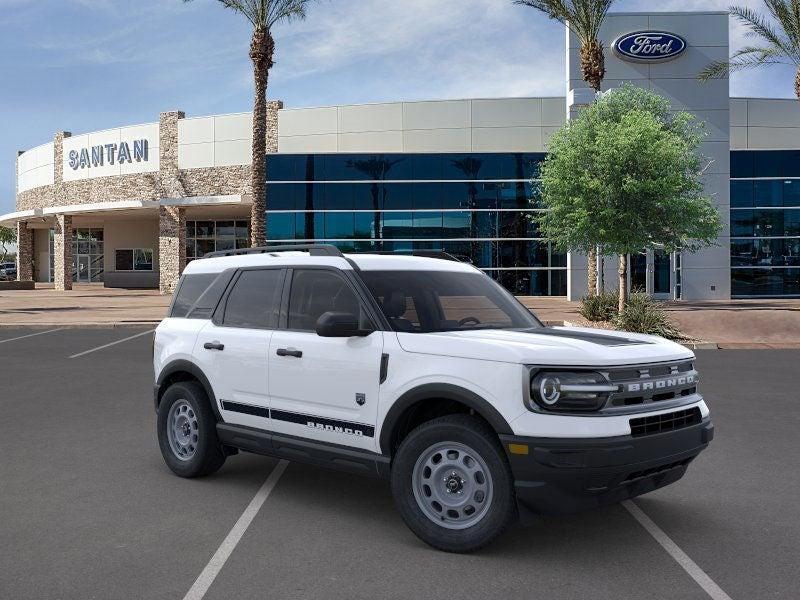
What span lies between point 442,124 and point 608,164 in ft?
50.7

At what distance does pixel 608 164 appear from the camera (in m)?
23.6

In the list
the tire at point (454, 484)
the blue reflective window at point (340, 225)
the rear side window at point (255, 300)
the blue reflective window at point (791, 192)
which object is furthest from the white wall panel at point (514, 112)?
the tire at point (454, 484)

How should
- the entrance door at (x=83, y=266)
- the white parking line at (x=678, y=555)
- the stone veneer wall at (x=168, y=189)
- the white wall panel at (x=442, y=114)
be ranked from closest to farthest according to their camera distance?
the white parking line at (x=678, y=555)
the white wall panel at (x=442, y=114)
the stone veneer wall at (x=168, y=189)
the entrance door at (x=83, y=266)

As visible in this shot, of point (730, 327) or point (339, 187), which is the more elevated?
point (339, 187)

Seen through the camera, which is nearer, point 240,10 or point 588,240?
point 588,240

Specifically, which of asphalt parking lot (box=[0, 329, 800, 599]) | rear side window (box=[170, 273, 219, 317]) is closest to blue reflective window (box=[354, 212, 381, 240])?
asphalt parking lot (box=[0, 329, 800, 599])

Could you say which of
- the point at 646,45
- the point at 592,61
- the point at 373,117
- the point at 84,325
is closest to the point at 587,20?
the point at 592,61

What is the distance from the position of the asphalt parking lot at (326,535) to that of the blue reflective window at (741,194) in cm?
3176

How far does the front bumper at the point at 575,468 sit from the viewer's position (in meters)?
4.29

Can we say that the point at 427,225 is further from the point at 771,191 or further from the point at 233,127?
the point at 771,191

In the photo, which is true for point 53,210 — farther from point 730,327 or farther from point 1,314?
point 730,327

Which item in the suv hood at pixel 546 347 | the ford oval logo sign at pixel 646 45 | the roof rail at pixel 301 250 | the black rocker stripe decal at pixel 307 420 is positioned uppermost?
the ford oval logo sign at pixel 646 45

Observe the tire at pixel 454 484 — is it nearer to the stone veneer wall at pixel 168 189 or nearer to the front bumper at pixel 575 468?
the front bumper at pixel 575 468

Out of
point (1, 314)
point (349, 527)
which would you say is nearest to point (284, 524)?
point (349, 527)
